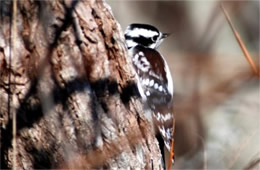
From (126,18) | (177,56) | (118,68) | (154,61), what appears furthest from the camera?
(126,18)

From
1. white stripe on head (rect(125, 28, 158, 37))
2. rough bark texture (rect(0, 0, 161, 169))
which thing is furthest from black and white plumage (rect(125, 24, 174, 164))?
rough bark texture (rect(0, 0, 161, 169))

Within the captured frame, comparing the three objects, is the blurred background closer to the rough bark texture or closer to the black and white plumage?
the black and white plumage

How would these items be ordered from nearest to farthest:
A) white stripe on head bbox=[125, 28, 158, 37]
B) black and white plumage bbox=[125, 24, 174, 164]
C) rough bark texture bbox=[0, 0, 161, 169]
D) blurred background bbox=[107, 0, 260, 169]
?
blurred background bbox=[107, 0, 260, 169], rough bark texture bbox=[0, 0, 161, 169], black and white plumage bbox=[125, 24, 174, 164], white stripe on head bbox=[125, 28, 158, 37]

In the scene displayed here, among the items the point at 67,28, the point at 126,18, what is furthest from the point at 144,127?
the point at 126,18

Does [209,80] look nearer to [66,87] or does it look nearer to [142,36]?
[66,87]

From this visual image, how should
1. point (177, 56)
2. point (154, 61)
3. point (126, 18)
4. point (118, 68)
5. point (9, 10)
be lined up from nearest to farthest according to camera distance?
1. point (177, 56)
2. point (9, 10)
3. point (118, 68)
4. point (154, 61)
5. point (126, 18)

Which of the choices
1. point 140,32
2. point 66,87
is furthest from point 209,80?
point 140,32

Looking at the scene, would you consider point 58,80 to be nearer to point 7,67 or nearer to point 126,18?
point 7,67
